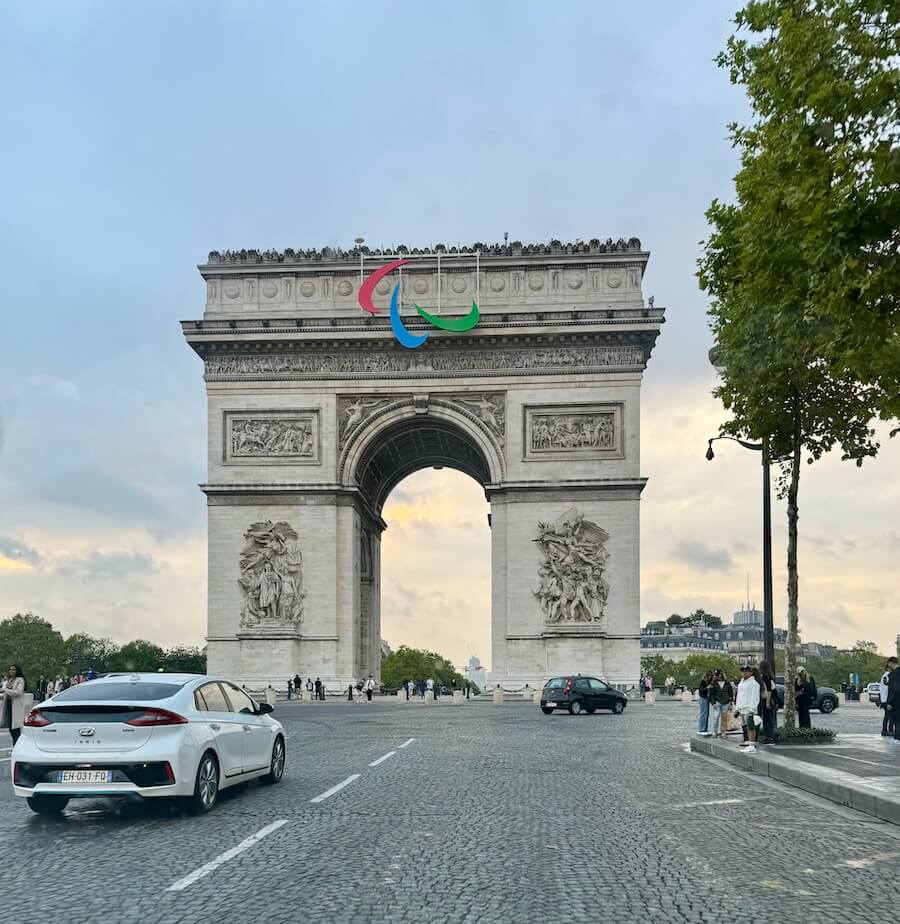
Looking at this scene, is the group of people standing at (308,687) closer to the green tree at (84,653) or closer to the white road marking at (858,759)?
the white road marking at (858,759)

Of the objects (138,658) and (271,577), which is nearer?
(271,577)

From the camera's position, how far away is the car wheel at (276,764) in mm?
14273

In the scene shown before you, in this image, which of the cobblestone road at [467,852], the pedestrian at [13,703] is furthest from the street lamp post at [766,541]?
the pedestrian at [13,703]

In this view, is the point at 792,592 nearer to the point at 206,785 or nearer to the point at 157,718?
the point at 206,785

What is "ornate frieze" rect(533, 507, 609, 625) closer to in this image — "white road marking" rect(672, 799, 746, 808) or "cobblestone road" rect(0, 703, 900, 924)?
"cobblestone road" rect(0, 703, 900, 924)

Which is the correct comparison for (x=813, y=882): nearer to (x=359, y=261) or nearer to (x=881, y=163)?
(x=881, y=163)

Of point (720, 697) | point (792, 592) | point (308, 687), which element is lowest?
point (308, 687)

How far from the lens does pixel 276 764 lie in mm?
14453

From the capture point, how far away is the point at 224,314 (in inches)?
2021

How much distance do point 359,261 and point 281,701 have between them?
18.3 meters

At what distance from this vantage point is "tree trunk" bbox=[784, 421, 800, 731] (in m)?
20.6

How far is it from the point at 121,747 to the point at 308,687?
124 feet

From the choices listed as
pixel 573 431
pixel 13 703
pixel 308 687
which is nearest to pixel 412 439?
pixel 573 431

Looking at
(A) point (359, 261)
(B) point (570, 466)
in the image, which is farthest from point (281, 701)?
(A) point (359, 261)
